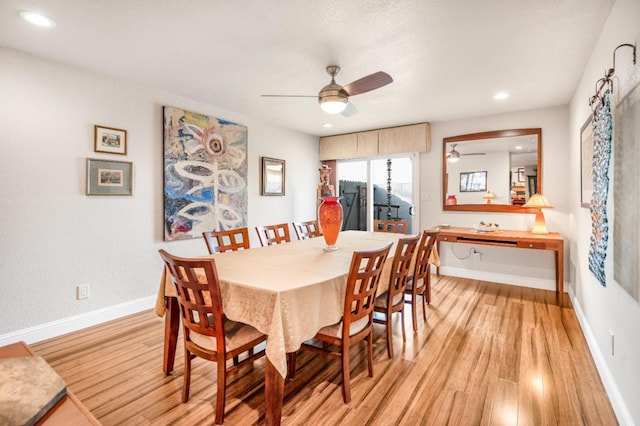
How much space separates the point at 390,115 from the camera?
4449 mm

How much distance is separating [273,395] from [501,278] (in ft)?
13.1

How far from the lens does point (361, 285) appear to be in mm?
1838

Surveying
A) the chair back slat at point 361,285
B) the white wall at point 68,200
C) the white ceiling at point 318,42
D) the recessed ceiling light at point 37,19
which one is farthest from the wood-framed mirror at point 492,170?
the recessed ceiling light at point 37,19

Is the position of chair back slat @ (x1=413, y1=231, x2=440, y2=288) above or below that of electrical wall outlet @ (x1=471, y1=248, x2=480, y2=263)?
above

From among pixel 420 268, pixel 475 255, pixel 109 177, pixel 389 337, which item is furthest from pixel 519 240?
pixel 109 177

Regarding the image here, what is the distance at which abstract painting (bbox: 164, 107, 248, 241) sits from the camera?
3600 mm

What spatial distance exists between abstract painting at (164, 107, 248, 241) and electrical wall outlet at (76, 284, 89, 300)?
86 cm

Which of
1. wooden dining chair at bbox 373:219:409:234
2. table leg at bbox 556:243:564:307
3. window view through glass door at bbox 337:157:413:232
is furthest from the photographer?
window view through glass door at bbox 337:157:413:232

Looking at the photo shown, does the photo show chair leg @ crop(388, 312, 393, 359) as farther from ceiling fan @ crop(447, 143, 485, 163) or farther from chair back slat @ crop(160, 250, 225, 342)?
ceiling fan @ crop(447, 143, 485, 163)

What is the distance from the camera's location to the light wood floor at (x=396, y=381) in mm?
1746

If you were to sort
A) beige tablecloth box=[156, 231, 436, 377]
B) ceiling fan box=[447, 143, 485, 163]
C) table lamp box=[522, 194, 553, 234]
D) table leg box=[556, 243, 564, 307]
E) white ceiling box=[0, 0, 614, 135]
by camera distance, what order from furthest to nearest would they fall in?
ceiling fan box=[447, 143, 485, 163] < table lamp box=[522, 194, 553, 234] < table leg box=[556, 243, 564, 307] < white ceiling box=[0, 0, 614, 135] < beige tablecloth box=[156, 231, 436, 377]

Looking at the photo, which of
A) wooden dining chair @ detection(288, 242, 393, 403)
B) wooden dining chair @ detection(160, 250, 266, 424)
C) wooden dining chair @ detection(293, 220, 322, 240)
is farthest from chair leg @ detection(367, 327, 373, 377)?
wooden dining chair @ detection(293, 220, 322, 240)

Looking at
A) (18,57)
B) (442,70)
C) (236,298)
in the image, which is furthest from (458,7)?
(18,57)

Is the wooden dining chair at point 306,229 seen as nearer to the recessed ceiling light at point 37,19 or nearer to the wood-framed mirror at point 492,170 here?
the wood-framed mirror at point 492,170
